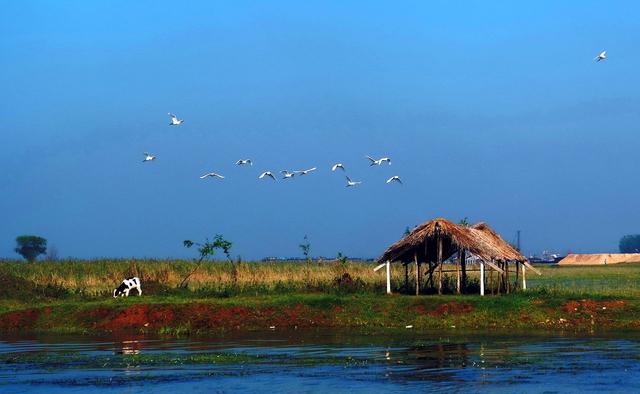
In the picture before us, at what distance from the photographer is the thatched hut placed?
132ft

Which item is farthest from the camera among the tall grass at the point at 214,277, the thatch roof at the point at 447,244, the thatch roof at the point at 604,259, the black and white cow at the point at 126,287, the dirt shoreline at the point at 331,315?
the thatch roof at the point at 604,259

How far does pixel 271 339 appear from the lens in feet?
106

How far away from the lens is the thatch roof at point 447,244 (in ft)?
132

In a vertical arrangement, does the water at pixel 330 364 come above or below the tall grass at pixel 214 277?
below

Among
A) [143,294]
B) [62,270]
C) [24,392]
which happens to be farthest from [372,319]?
[62,270]

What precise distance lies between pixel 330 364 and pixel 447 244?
63.5 ft

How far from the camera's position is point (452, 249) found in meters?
43.3

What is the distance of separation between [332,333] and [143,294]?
12.8 metres

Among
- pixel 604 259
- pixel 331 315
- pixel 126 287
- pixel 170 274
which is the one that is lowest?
pixel 331 315

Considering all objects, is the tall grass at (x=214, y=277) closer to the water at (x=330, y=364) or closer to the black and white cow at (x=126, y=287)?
the black and white cow at (x=126, y=287)

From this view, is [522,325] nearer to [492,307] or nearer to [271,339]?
[492,307]

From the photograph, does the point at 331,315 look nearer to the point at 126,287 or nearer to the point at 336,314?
the point at 336,314

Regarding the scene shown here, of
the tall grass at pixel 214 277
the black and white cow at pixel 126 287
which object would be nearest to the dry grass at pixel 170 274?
the tall grass at pixel 214 277

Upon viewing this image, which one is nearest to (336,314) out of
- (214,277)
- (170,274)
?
(214,277)
